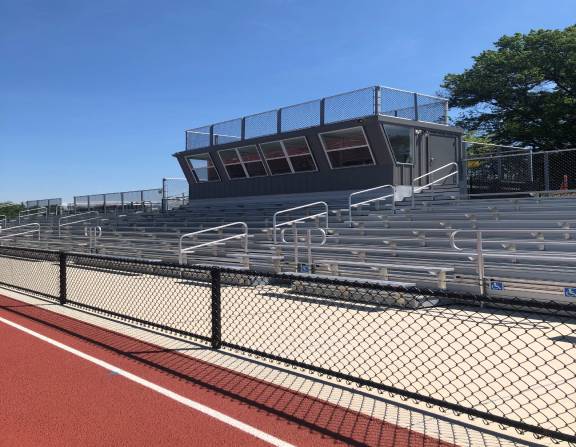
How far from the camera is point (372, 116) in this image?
18.6 meters

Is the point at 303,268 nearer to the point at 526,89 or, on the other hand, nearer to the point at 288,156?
the point at 288,156

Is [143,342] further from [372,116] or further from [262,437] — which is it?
[372,116]

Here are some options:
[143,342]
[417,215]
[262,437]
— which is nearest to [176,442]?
[262,437]

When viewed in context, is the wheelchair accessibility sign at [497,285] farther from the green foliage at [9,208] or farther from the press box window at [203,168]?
the green foliage at [9,208]

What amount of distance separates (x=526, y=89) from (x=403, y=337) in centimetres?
3438

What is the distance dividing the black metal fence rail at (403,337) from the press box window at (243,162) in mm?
12571

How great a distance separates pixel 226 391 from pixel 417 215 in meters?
Result: 10.9

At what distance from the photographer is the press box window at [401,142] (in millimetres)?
19156

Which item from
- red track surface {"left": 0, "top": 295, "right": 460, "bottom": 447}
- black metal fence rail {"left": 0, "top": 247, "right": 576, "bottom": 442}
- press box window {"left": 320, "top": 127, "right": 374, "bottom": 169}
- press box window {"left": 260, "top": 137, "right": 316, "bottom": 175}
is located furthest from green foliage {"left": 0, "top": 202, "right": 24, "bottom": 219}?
red track surface {"left": 0, "top": 295, "right": 460, "bottom": 447}

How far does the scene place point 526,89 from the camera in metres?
36.2

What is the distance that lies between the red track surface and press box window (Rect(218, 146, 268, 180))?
60.2ft

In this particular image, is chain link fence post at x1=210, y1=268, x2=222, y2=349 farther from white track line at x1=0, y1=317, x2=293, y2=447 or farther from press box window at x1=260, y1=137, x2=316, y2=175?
press box window at x1=260, y1=137, x2=316, y2=175

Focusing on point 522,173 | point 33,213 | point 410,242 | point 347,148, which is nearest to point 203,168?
point 347,148

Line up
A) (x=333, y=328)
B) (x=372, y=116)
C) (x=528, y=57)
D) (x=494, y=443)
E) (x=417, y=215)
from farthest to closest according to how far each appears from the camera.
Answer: (x=528, y=57) < (x=372, y=116) < (x=417, y=215) < (x=333, y=328) < (x=494, y=443)
